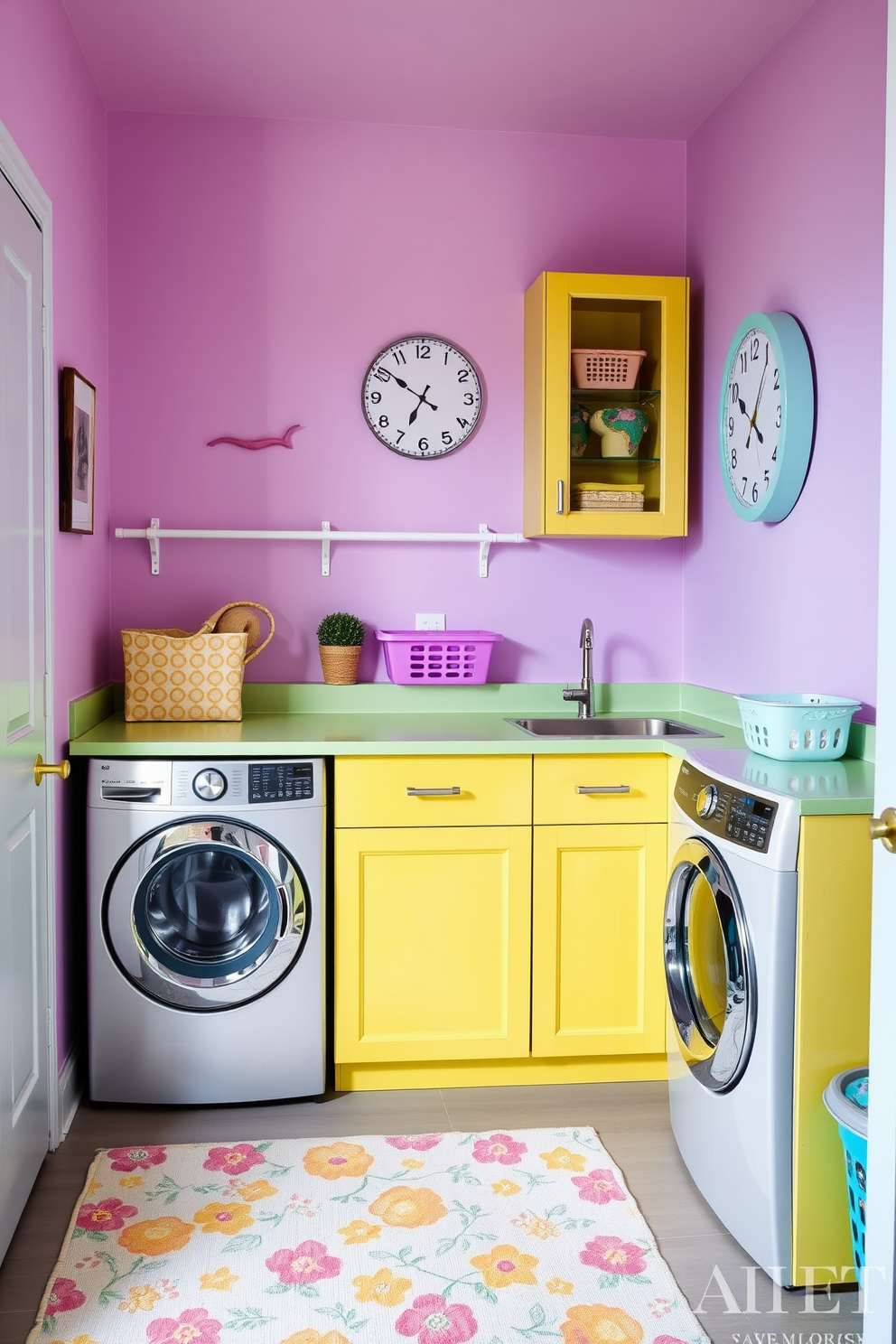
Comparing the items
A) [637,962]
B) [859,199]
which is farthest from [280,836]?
[859,199]

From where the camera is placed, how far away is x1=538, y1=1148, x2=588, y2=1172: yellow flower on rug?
93.7 inches

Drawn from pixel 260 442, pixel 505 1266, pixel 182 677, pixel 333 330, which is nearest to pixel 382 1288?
pixel 505 1266

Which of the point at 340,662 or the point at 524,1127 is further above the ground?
the point at 340,662

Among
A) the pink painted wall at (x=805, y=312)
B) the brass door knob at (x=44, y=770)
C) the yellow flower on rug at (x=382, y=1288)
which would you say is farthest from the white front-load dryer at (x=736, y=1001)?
the brass door knob at (x=44, y=770)

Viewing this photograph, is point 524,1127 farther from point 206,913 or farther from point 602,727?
point 602,727

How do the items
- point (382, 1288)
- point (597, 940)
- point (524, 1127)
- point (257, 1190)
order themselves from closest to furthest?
point (382, 1288), point (257, 1190), point (524, 1127), point (597, 940)

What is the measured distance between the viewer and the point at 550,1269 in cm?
202

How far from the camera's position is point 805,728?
2.30 m

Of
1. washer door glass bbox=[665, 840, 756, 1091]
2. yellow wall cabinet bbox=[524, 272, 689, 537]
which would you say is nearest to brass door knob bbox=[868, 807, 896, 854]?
washer door glass bbox=[665, 840, 756, 1091]

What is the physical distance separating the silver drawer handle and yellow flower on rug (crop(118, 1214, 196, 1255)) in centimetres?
106

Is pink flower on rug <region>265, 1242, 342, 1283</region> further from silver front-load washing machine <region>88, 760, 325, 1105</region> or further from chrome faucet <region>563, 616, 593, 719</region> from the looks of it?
chrome faucet <region>563, 616, 593, 719</region>

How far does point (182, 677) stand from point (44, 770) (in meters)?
0.73

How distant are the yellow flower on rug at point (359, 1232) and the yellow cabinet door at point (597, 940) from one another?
0.75 metres

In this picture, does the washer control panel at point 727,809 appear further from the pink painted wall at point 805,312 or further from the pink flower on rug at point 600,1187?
the pink flower on rug at point 600,1187
